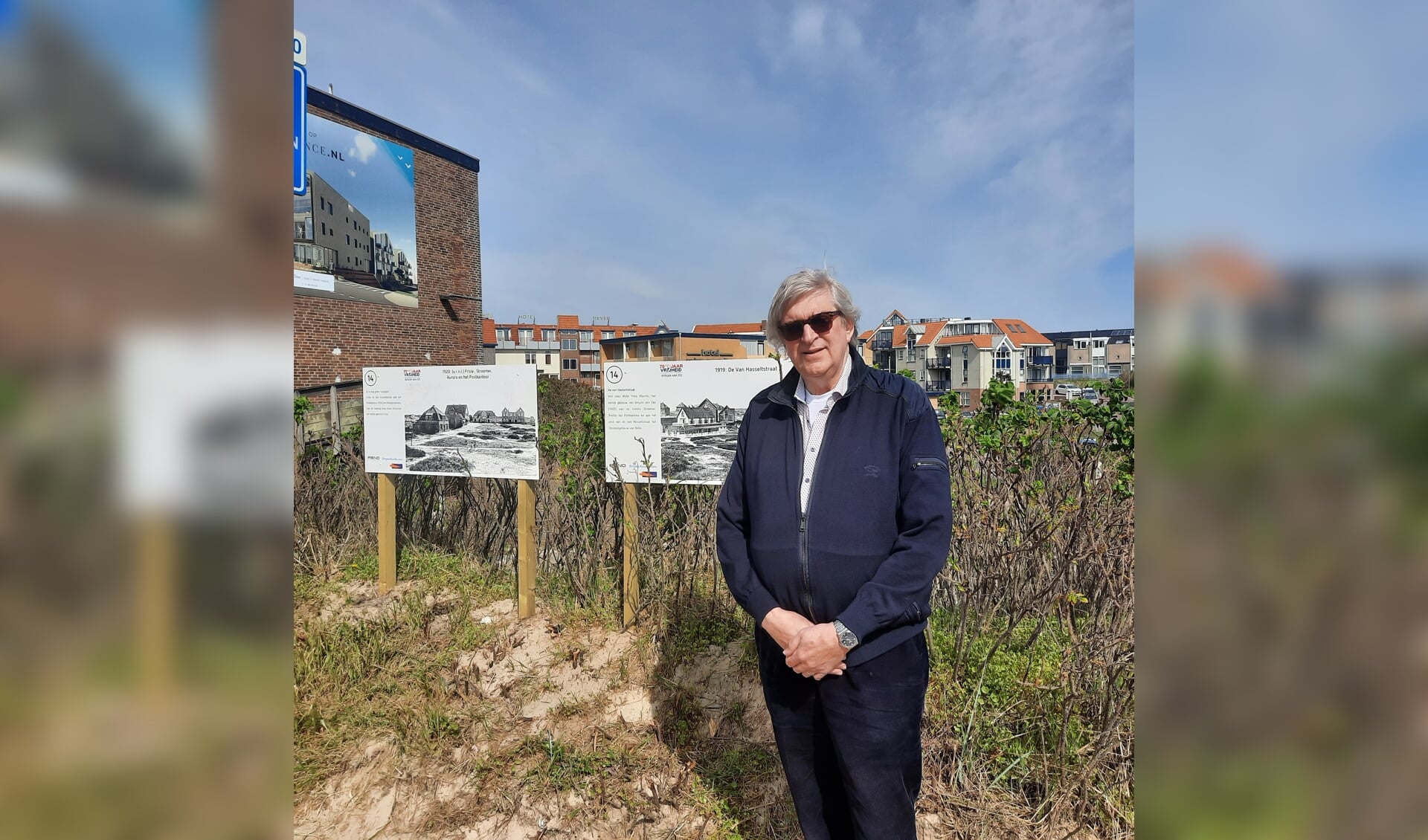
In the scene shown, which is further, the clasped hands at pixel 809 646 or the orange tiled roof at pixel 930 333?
the orange tiled roof at pixel 930 333

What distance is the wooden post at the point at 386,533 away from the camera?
4656 mm

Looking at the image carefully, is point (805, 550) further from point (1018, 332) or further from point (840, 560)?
point (1018, 332)

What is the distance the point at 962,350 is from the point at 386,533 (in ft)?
201

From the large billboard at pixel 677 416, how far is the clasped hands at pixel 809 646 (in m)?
1.95

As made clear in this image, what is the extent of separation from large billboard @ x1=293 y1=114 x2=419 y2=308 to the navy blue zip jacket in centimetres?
1372

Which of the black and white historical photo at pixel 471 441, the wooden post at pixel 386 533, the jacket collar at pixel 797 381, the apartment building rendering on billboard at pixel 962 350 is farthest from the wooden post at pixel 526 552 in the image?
the apartment building rendering on billboard at pixel 962 350

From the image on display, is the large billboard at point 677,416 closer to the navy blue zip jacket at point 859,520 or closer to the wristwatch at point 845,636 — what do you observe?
the navy blue zip jacket at point 859,520
